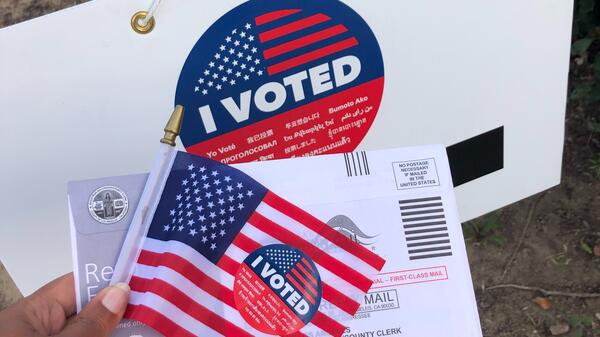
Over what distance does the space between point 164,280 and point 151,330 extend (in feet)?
0.22

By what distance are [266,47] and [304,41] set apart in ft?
0.22

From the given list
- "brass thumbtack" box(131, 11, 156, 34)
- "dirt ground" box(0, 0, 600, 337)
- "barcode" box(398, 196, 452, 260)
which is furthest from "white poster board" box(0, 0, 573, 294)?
"dirt ground" box(0, 0, 600, 337)

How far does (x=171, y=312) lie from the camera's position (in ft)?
2.36

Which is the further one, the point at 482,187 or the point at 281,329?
the point at 482,187

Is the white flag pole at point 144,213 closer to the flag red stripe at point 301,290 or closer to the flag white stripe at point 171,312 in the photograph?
the flag white stripe at point 171,312

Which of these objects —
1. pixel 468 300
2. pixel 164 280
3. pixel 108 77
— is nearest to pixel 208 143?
pixel 108 77

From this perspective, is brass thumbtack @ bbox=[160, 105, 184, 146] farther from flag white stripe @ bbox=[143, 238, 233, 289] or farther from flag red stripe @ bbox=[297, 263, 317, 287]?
flag red stripe @ bbox=[297, 263, 317, 287]

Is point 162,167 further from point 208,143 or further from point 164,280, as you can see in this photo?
point 208,143

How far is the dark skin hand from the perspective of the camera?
26.4 inches

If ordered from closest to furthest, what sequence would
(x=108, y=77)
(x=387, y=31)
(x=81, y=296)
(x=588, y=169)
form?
(x=81, y=296) < (x=108, y=77) < (x=387, y=31) < (x=588, y=169)

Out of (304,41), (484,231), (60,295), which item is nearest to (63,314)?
(60,295)

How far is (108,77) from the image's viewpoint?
2.92 feet

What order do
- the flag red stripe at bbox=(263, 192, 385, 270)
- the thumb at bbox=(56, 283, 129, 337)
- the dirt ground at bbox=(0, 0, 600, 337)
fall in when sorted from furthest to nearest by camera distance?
the dirt ground at bbox=(0, 0, 600, 337) < the flag red stripe at bbox=(263, 192, 385, 270) < the thumb at bbox=(56, 283, 129, 337)

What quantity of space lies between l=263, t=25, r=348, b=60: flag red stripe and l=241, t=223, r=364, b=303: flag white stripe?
334 mm
